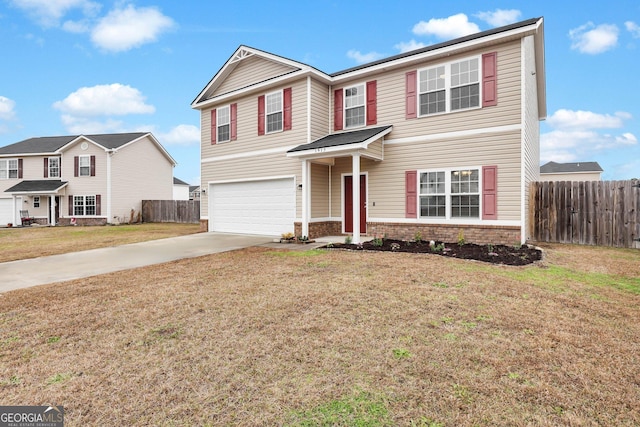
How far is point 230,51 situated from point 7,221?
80.0 ft

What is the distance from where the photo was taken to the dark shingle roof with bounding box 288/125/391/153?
1086 cm

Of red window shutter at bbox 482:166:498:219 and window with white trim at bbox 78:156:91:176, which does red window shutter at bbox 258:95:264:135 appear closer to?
red window shutter at bbox 482:166:498:219

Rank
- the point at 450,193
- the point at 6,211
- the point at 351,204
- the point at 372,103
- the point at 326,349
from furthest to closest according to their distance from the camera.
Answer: the point at 6,211 → the point at 351,204 → the point at 372,103 → the point at 450,193 → the point at 326,349

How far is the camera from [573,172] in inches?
1341

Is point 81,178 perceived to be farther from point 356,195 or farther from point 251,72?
point 356,195

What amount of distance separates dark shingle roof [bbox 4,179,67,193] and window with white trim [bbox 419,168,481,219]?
2551cm

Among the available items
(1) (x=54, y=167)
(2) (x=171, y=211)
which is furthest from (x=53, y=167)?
(2) (x=171, y=211)

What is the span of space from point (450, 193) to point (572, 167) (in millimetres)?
32956

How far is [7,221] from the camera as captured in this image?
26281 mm

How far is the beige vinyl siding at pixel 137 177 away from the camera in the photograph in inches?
961

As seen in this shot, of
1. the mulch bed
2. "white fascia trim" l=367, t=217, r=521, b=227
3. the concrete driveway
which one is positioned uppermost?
"white fascia trim" l=367, t=217, r=521, b=227

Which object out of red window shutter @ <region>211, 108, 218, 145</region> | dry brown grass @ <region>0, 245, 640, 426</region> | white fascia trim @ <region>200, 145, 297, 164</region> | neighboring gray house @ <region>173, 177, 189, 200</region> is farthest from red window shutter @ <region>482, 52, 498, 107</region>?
neighboring gray house @ <region>173, 177, 189, 200</region>

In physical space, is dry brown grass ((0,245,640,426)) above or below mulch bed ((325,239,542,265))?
below

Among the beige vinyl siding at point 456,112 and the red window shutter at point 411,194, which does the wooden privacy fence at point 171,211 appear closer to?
the beige vinyl siding at point 456,112
